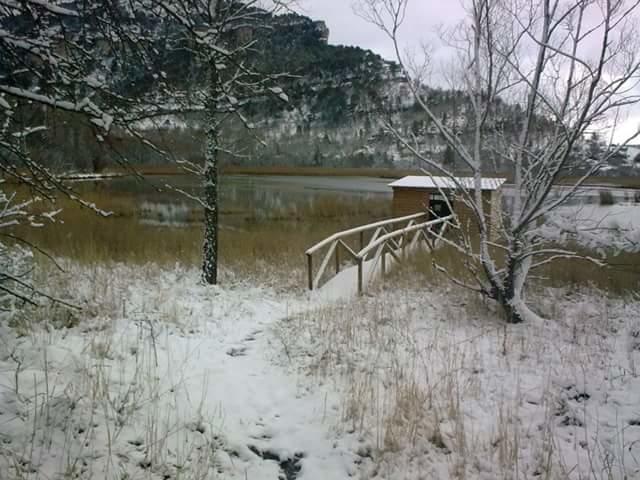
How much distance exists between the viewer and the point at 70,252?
12.0 meters

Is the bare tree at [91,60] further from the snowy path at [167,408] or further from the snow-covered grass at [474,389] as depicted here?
the snow-covered grass at [474,389]

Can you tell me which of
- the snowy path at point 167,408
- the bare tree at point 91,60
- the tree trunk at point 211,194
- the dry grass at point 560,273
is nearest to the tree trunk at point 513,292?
the dry grass at point 560,273

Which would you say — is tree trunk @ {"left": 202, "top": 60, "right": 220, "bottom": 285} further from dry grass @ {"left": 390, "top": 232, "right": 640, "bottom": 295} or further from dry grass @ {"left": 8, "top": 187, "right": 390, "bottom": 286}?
dry grass @ {"left": 390, "top": 232, "right": 640, "bottom": 295}

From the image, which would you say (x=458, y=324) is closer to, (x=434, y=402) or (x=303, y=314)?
(x=303, y=314)

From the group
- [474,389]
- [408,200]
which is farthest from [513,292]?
[408,200]

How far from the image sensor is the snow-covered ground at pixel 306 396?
114 inches

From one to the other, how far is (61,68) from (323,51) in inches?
6596

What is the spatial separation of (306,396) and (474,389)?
1.50 m

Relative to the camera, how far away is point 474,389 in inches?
156

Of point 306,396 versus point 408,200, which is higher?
point 408,200

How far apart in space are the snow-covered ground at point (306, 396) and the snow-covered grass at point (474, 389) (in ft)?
0.06

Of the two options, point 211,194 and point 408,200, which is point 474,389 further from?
point 408,200

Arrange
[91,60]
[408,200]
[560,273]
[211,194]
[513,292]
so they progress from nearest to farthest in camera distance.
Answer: [91,60], [513,292], [211,194], [560,273], [408,200]

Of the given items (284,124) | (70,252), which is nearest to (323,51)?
(284,124)
